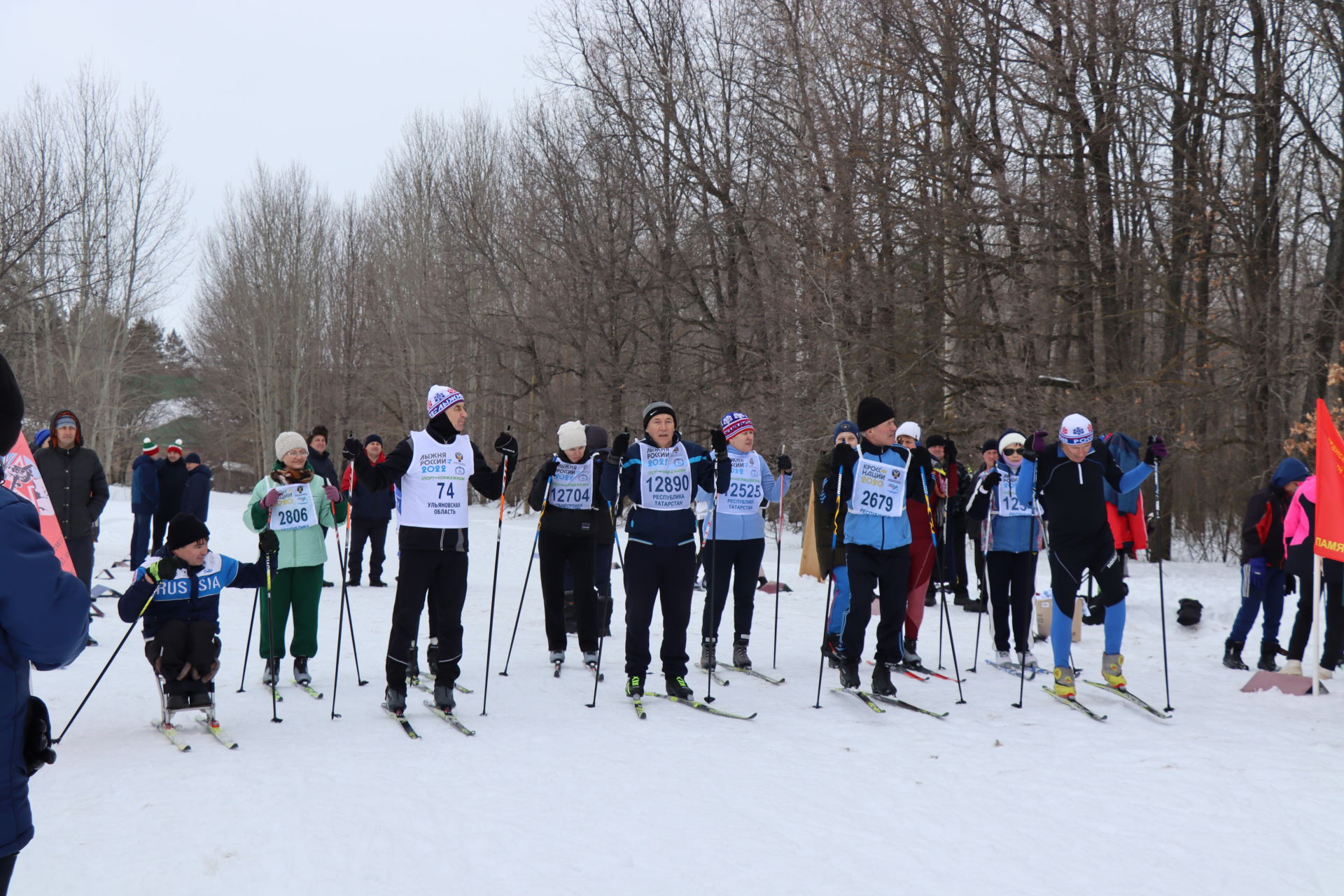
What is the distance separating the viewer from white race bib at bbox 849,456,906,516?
6.91 metres

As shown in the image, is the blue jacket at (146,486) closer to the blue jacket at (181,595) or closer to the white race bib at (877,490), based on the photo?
the blue jacket at (181,595)

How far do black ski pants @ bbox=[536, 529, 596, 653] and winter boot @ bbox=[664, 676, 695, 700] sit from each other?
3.89ft

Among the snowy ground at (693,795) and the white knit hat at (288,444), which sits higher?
the white knit hat at (288,444)

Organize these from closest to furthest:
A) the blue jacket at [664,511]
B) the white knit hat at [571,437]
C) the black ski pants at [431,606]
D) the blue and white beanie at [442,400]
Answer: the black ski pants at [431,606]
the blue and white beanie at [442,400]
the blue jacket at [664,511]
the white knit hat at [571,437]

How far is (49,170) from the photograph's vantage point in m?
28.6

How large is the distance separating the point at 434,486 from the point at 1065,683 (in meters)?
4.45

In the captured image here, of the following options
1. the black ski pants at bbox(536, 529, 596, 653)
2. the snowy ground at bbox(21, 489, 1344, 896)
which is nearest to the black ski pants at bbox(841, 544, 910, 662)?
the snowy ground at bbox(21, 489, 1344, 896)

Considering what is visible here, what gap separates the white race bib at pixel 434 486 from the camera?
6207mm

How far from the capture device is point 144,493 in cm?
1180

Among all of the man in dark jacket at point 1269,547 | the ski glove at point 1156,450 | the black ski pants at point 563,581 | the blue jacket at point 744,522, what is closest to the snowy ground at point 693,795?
the black ski pants at point 563,581

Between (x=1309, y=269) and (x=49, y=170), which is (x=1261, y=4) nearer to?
(x=1309, y=269)

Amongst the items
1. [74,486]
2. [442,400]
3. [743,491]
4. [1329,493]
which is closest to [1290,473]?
[1329,493]

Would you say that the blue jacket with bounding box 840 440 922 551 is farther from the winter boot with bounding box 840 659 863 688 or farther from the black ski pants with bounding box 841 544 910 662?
the winter boot with bounding box 840 659 863 688

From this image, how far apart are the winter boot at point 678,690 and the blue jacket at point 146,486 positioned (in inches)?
314
